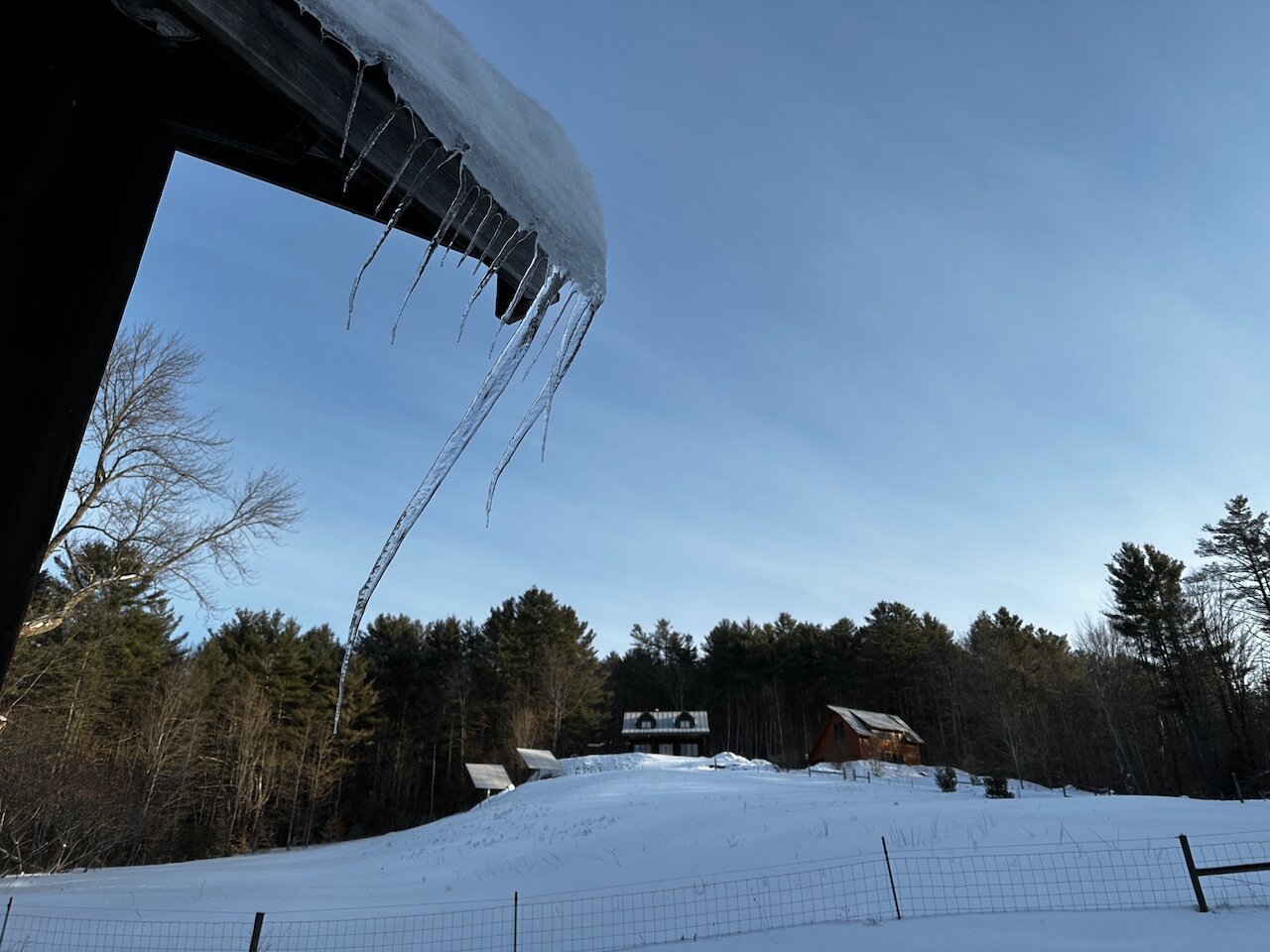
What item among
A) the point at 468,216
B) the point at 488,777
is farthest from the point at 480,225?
the point at 488,777

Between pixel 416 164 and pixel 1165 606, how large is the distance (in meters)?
39.9

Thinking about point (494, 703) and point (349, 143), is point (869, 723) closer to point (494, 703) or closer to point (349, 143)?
point (494, 703)

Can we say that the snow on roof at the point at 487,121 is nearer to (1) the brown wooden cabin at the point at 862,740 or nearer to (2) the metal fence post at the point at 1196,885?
(2) the metal fence post at the point at 1196,885

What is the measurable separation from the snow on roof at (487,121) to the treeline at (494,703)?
12778 millimetres

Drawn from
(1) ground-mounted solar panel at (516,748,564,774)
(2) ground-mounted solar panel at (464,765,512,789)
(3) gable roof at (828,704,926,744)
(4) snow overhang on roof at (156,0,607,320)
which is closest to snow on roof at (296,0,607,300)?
(4) snow overhang on roof at (156,0,607,320)

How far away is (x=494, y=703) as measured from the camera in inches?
1745

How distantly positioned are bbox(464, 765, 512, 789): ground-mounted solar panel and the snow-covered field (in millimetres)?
15554

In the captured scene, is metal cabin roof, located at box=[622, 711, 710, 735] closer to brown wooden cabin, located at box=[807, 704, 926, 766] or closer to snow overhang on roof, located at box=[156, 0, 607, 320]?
brown wooden cabin, located at box=[807, 704, 926, 766]

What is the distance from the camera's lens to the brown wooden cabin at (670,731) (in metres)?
44.7

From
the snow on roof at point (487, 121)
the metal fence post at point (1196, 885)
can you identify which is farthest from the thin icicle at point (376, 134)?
the metal fence post at point (1196, 885)

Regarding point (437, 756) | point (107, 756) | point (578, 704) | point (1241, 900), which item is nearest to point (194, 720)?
point (107, 756)

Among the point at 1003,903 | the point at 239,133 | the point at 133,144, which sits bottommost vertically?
the point at 1003,903

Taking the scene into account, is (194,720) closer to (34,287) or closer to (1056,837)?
(1056,837)

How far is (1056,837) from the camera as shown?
10.8 meters
